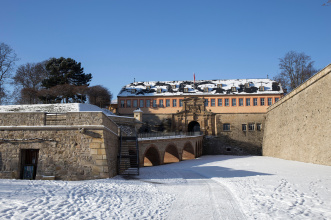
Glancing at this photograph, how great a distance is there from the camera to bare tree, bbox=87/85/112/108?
40719 mm

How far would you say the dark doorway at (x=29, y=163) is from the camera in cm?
1309

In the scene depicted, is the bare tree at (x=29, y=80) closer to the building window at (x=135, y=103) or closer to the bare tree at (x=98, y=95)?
the bare tree at (x=98, y=95)

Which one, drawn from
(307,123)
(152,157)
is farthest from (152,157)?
(307,123)

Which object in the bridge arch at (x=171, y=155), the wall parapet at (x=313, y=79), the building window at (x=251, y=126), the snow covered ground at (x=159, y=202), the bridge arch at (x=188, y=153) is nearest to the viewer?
the snow covered ground at (x=159, y=202)

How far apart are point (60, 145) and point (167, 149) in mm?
19684

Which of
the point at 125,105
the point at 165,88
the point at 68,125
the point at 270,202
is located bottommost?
the point at 270,202

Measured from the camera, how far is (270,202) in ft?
29.3

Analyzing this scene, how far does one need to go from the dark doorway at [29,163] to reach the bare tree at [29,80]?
2526 centimetres

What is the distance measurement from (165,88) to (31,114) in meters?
34.2

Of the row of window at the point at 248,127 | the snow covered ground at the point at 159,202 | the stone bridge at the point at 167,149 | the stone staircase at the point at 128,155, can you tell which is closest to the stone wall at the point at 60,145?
the snow covered ground at the point at 159,202

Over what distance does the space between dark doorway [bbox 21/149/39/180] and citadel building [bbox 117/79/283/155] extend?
2977cm

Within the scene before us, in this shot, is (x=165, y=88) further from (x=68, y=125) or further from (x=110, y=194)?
(x=110, y=194)

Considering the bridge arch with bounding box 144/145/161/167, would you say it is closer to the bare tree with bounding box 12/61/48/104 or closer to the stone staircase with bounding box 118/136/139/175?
the stone staircase with bounding box 118/136/139/175

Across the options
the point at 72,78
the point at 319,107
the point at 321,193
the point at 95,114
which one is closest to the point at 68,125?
the point at 95,114
